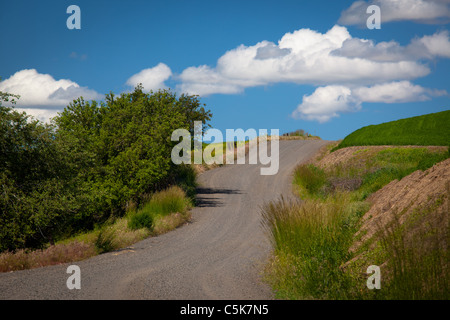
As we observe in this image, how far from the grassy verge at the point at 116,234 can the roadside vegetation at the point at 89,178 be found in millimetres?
33

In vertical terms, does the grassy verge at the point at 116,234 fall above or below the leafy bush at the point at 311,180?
below

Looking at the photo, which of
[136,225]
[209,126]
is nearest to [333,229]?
[136,225]

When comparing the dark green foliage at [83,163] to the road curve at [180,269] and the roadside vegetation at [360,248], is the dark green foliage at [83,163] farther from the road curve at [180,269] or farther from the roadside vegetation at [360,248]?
the roadside vegetation at [360,248]

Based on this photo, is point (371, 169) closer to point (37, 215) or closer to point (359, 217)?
point (359, 217)

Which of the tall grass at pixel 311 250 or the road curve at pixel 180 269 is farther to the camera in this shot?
the road curve at pixel 180 269

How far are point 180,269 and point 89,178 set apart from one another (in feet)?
35.0

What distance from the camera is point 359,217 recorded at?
13758 mm

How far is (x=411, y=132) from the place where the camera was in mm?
35844

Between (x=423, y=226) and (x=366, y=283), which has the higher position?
→ (x=423, y=226)

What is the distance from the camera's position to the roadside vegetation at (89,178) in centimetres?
1398

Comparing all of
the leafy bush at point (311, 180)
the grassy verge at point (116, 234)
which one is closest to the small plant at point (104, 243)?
the grassy verge at point (116, 234)

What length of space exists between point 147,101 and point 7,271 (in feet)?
51.0
